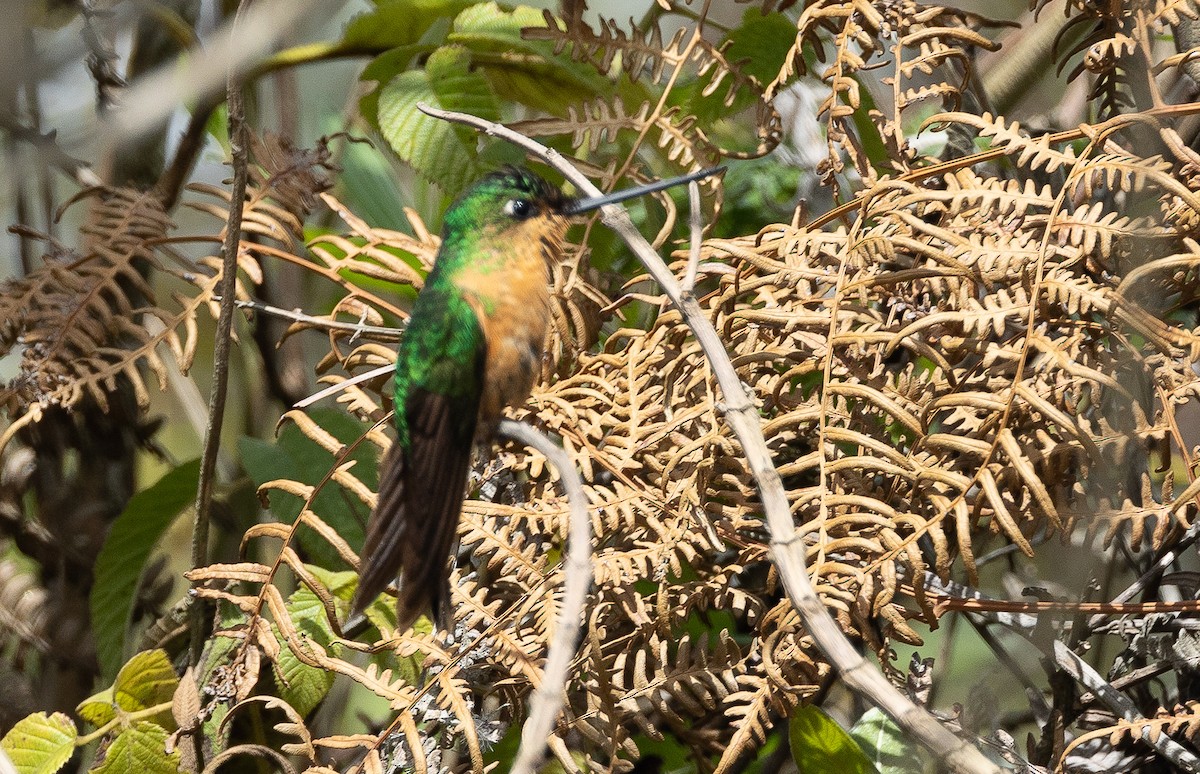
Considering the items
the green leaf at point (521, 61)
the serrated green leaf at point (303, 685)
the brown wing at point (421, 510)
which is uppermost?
the green leaf at point (521, 61)

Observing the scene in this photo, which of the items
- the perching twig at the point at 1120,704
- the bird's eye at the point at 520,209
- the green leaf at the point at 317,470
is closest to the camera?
the perching twig at the point at 1120,704

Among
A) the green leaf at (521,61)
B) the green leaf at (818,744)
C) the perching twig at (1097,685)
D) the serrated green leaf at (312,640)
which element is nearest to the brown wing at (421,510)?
the serrated green leaf at (312,640)

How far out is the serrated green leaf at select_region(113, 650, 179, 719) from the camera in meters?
1.56

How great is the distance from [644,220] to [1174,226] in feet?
3.52

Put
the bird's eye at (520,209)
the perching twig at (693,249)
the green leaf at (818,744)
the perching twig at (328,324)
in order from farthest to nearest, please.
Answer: the perching twig at (328,324) < the bird's eye at (520,209) < the green leaf at (818,744) < the perching twig at (693,249)

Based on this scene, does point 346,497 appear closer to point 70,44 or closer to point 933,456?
point 933,456

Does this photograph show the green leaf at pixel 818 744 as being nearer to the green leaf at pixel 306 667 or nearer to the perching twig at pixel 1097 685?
the perching twig at pixel 1097 685

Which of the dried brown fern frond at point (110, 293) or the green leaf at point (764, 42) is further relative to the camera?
the green leaf at point (764, 42)

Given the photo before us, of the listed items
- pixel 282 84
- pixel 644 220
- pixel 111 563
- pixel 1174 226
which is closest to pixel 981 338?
pixel 1174 226

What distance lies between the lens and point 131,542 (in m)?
1.93

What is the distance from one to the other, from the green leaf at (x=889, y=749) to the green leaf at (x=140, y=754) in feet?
2.92

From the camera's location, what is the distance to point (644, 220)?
214 centimetres

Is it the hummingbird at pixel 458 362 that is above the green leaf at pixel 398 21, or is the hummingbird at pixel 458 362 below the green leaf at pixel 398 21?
below

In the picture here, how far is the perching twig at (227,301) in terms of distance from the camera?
1.31m
